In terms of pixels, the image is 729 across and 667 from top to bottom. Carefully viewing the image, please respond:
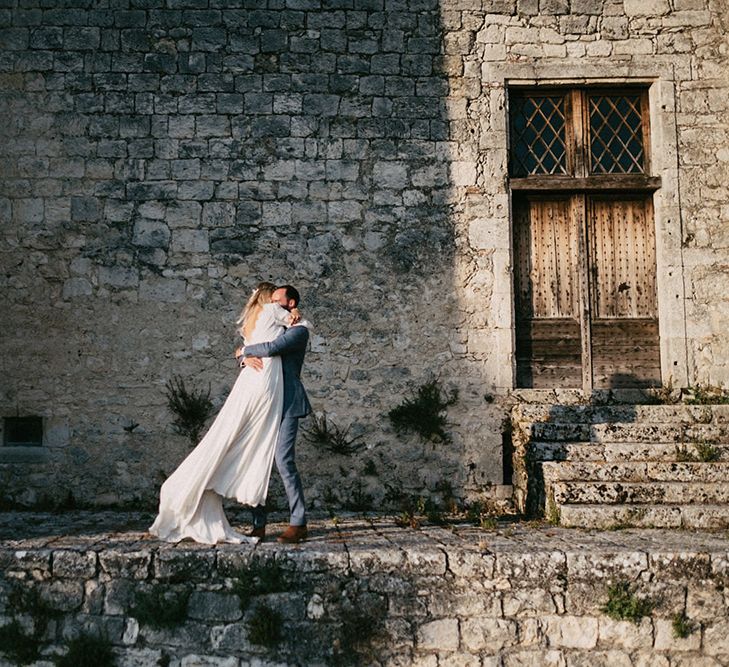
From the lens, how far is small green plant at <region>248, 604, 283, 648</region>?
13.0 feet

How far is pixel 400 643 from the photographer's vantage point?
4.02 meters

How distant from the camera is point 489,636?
4.03 m

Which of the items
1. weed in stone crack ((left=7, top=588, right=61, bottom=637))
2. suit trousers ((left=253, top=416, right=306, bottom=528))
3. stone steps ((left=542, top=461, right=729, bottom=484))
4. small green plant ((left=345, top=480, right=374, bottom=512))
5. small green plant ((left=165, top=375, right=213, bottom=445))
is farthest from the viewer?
small green plant ((left=165, top=375, right=213, bottom=445))

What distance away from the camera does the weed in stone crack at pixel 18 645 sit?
13.2 feet

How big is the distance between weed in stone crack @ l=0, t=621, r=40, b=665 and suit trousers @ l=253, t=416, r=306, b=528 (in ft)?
4.72

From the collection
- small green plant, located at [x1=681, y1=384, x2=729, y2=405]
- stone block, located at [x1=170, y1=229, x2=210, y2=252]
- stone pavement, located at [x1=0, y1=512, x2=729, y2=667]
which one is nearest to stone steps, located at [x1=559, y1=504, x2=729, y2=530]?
stone pavement, located at [x1=0, y1=512, x2=729, y2=667]

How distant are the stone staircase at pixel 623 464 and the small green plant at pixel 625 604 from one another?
0.96m

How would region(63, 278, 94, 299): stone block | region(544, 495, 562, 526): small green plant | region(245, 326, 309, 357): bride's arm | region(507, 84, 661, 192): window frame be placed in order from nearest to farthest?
1. region(245, 326, 309, 357): bride's arm
2. region(544, 495, 562, 526): small green plant
3. region(63, 278, 94, 299): stone block
4. region(507, 84, 661, 192): window frame

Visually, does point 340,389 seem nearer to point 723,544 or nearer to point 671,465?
point 671,465

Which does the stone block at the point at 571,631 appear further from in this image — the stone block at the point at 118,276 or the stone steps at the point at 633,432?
the stone block at the point at 118,276


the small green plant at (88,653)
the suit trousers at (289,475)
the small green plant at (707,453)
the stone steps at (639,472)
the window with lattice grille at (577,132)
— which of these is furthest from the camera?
the window with lattice grille at (577,132)

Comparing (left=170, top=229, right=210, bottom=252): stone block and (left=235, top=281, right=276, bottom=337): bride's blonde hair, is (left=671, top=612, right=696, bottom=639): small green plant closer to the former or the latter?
(left=235, top=281, right=276, bottom=337): bride's blonde hair

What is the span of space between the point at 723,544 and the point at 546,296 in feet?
10.2

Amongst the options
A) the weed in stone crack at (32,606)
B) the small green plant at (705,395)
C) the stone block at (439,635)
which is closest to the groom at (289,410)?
the stone block at (439,635)
